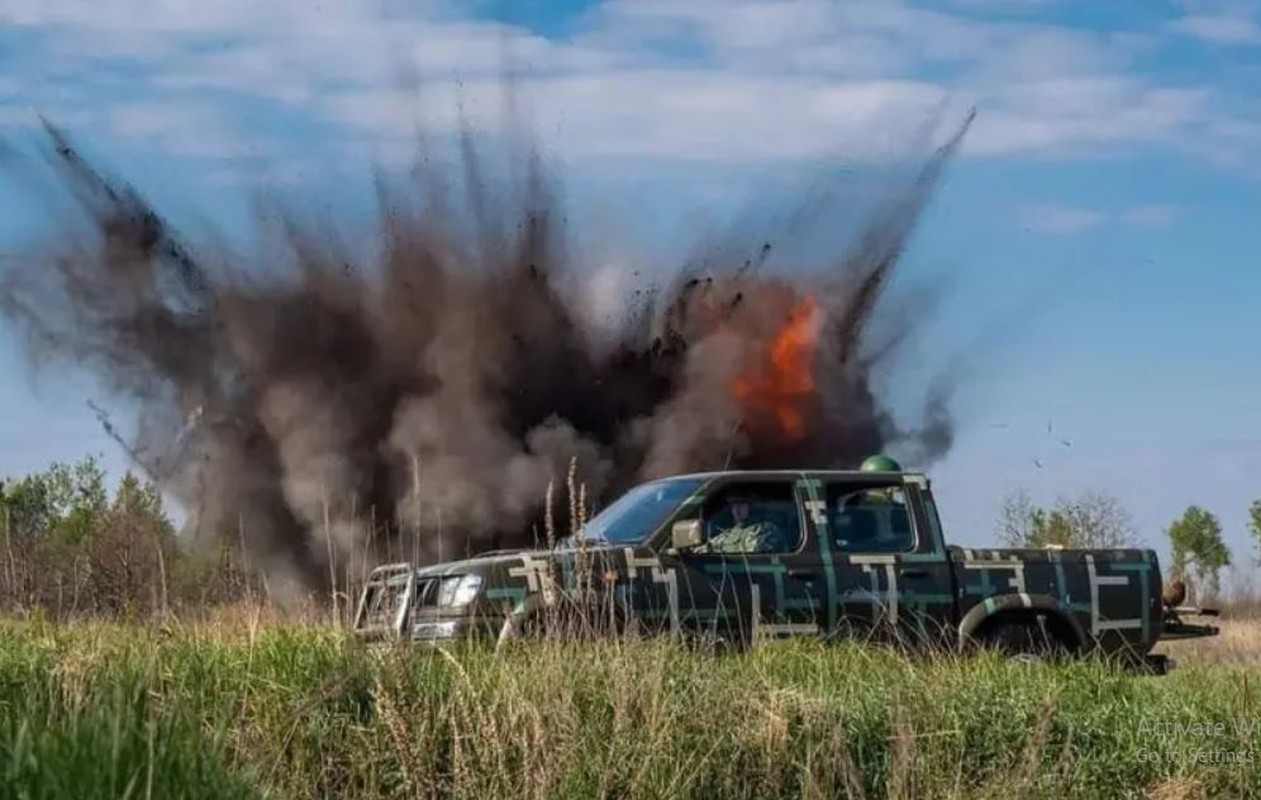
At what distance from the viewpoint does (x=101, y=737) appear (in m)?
5.71

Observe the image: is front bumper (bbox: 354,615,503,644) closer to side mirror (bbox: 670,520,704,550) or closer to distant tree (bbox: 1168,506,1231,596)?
side mirror (bbox: 670,520,704,550)

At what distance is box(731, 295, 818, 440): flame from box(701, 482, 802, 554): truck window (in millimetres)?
19011

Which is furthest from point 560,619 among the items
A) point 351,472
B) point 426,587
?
point 351,472

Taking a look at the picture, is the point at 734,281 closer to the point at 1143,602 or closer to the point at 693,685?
the point at 1143,602

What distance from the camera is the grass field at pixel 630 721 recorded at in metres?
8.83

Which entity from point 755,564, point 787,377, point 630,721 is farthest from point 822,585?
point 787,377

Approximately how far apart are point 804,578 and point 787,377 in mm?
19892

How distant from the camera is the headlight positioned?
11.6 metres

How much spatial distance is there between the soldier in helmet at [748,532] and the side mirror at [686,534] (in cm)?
56

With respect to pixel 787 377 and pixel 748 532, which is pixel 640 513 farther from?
pixel 787 377

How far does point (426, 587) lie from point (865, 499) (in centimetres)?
332

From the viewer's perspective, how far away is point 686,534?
11.7m

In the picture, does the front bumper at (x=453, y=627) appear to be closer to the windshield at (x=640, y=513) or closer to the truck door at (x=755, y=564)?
the windshield at (x=640, y=513)

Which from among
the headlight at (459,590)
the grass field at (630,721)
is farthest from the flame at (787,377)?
the grass field at (630,721)
